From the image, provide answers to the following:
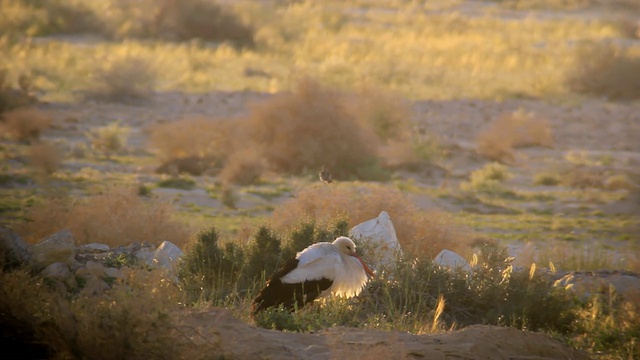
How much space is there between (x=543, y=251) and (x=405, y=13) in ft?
134

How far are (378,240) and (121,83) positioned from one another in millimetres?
19253

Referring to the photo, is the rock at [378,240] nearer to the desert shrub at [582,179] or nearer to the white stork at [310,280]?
the white stork at [310,280]

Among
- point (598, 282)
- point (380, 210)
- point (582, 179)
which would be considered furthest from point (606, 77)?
point (598, 282)

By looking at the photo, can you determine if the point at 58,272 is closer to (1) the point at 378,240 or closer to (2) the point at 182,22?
(1) the point at 378,240

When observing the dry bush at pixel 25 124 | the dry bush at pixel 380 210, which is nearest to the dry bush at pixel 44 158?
the dry bush at pixel 25 124

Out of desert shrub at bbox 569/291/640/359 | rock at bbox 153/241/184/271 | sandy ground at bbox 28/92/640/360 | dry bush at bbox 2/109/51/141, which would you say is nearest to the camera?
sandy ground at bbox 28/92/640/360

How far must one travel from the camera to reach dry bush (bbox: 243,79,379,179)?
22844mm

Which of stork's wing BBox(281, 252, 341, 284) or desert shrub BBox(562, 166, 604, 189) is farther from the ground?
stork's wing BBox(281, 252, 341, 284)

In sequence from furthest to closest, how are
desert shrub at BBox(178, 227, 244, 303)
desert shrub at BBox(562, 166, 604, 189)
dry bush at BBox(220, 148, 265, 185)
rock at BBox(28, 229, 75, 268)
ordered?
desert shrub at BBox(562, 166, 604, 189) < dry bush at BBox(220, 148, 265, 185) < desert shrub at BBox(178, 227, 244, 303) < rock at BBox(28, 229, 75, 268)

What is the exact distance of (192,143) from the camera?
2305cm

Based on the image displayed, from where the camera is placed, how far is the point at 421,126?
2725 centimetres

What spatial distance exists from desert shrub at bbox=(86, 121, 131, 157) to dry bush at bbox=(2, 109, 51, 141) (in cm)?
105

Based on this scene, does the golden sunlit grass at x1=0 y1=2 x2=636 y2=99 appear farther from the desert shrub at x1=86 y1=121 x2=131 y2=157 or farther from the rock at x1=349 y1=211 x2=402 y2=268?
the rock at x1=349 y1=211 x2=402 y2=268

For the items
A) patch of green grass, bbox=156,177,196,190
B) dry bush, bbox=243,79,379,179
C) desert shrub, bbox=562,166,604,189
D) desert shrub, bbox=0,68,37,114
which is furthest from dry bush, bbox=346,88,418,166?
desert shrub, bbox=0,68,37,114
